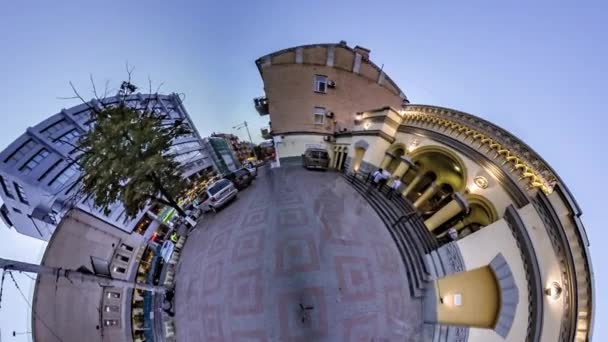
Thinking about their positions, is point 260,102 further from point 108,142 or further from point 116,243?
point 116,243

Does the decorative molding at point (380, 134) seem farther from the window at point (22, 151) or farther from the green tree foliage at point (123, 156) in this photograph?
the window at point (22, 151)

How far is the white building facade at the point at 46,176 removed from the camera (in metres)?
12.7

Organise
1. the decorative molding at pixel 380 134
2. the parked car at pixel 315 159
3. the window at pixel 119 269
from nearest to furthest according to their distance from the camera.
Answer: the window at pixel 119 269
the decorative molding at pixel 380 134
the parked car at pixel 315 159

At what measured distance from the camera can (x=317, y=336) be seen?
8086mm

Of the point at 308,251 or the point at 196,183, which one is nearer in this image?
the point at 308,251

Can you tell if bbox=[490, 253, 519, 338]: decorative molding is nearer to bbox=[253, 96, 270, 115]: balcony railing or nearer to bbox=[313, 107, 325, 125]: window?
bbox=[313, 107, 325, 125]: window

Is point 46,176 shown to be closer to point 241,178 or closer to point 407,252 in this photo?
point 241,178

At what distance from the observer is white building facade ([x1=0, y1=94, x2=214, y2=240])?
12.7 m

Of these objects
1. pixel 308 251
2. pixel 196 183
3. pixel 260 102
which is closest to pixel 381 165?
pixel 308 251

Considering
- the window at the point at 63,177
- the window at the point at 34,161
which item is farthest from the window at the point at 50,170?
the window at the point at 34,161

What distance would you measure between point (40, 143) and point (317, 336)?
18983 millimetres

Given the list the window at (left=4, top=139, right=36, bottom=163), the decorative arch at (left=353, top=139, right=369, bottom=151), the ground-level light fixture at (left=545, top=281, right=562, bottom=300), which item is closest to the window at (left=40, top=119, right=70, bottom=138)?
the window at (left=4, top=139, right=36, bottom=163)

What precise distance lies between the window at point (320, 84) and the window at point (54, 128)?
706 inches

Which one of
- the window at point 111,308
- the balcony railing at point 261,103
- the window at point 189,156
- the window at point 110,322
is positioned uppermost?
the balcony railing at point 261,103
